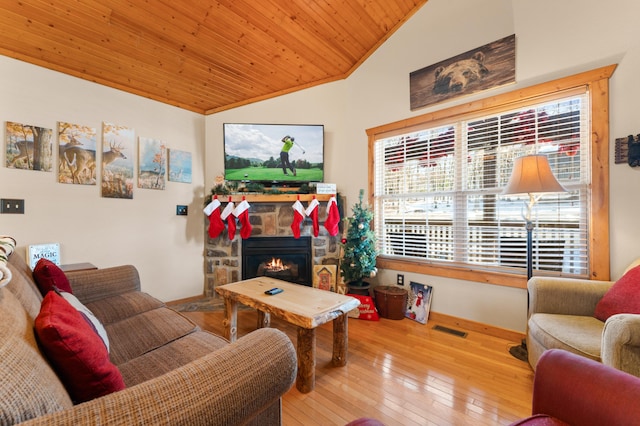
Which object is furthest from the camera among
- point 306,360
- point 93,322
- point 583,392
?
point 306,360

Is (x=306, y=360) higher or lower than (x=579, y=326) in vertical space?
lower

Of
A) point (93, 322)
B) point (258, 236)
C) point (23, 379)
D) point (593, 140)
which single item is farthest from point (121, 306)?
point (593, 140)

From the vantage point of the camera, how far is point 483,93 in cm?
262

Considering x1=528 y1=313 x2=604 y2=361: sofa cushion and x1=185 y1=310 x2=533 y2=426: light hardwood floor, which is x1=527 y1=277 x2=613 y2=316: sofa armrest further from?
x1=185 y1=310 x2=533 y2=426: light hardwood floor

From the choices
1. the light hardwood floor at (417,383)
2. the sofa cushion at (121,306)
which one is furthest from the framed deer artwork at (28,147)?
the light hardwood floor at (417,383)

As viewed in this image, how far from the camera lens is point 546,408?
1.03 metres

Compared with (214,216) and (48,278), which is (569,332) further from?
(214,216)

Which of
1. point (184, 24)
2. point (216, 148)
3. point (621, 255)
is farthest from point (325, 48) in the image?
point (621, 255)

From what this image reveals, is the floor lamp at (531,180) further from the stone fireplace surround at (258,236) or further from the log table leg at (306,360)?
the stone fireplace surround at (258,236)

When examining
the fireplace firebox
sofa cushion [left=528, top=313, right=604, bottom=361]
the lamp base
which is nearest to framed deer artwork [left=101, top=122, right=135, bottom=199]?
the fireplace firebox

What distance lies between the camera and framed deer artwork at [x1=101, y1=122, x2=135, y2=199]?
9.78 ft

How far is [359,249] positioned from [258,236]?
136 centimetres

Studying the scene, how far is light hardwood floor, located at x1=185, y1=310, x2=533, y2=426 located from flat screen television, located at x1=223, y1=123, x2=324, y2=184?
195cm

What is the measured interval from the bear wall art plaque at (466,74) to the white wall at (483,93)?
6 centimetres
